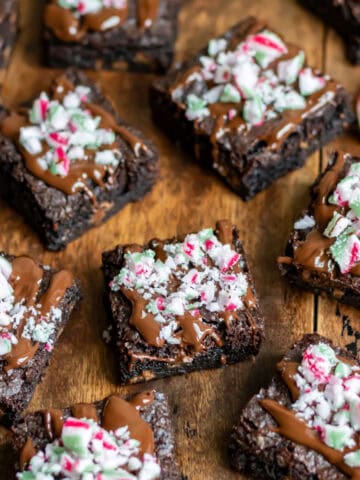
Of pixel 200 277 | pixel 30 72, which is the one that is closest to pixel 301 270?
pixel 200 277

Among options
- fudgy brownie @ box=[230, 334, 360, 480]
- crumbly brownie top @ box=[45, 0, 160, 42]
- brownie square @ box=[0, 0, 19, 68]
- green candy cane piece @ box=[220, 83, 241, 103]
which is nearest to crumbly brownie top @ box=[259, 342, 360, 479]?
fudgy brownie @ box=[230, 334, 360, 480]

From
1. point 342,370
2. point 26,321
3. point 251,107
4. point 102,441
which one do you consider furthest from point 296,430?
point 251,107

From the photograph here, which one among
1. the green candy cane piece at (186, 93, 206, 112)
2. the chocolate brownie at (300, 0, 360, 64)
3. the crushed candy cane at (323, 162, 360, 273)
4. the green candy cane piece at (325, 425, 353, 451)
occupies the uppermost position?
the chocolate brownie at (300, 0, 360, 64)

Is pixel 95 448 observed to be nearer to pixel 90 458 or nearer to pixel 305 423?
pixel 90 458

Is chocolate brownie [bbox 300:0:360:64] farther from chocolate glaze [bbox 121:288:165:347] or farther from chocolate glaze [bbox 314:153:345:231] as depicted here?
chocolate glaze [bbox 121:288:165:347]

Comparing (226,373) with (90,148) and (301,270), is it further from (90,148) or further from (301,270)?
(90,148)

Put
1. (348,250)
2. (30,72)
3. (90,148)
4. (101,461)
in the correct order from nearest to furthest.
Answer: (101,461) → (348,250) → (90,148) → (30,72)

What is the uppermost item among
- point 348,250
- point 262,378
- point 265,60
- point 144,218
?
point 265,60
